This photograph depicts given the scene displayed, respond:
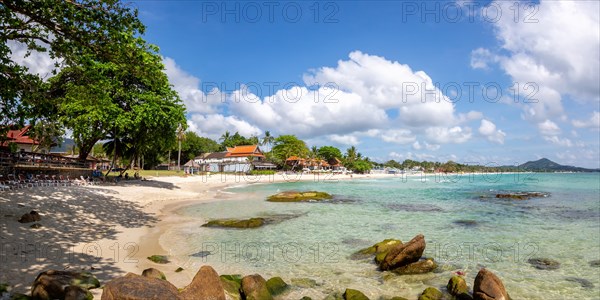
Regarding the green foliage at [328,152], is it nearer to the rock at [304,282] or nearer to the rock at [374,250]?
the rock at [374,250]

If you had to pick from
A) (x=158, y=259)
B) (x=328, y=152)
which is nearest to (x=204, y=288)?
(x=158, y=259)

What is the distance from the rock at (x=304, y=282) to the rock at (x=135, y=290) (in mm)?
4565

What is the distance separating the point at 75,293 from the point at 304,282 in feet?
19.3

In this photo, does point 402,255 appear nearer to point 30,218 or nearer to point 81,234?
point 81,234

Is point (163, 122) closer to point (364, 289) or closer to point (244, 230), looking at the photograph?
point (244, 230)

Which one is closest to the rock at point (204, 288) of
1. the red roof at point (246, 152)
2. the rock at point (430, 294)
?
the rock at point (430, 294)

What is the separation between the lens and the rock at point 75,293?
6.72 metres

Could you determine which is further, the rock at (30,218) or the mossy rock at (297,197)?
the mossy rock at (297,197)

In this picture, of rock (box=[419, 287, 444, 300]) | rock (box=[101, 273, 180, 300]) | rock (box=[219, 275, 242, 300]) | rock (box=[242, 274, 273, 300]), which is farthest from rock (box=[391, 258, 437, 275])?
rock (box=[101, 273, 180, 300])

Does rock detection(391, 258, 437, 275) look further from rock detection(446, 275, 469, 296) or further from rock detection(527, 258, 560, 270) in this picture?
rock detection(527, 258, 560, 270)

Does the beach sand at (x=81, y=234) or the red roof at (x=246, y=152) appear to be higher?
the red roof at (x=246, y=152)

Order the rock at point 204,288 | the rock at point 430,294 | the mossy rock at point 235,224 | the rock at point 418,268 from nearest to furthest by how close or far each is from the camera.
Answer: the rock at point 204,288, the rock at point 430,294, the rock at point 418,268, the mossy rock at point 235,224

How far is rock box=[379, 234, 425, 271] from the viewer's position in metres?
11.4

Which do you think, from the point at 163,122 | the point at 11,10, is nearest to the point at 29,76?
the point at 11,10
